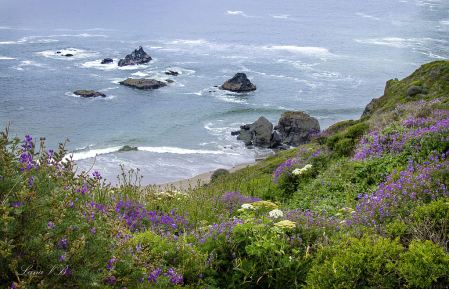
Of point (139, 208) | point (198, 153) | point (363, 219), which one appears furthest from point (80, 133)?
point (363, 219)

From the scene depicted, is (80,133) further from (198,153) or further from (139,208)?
(139,208)

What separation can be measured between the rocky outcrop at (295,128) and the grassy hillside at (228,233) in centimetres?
2912

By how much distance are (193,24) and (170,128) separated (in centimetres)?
8422

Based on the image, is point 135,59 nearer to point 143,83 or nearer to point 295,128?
point 143,83

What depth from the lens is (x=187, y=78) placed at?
58.3 meters

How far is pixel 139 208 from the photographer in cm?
570

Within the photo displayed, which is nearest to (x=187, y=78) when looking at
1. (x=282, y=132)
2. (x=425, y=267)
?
(x=282, y=132)

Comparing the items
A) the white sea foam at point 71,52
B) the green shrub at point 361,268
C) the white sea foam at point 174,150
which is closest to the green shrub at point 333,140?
the green shrub at point 361,268

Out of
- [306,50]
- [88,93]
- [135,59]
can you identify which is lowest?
[88,93]

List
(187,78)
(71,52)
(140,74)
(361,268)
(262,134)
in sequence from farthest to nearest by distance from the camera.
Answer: (71,52)
(140,74)
(187,78)
(262,134)
(361,268)

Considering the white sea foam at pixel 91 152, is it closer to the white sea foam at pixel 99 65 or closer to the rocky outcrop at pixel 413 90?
the rocky outcrop at pixel 413 90

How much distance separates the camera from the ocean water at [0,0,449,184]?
35.8m

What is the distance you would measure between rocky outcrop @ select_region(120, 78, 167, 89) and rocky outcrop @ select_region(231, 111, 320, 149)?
838 inches

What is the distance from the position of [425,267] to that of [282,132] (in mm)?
35200
